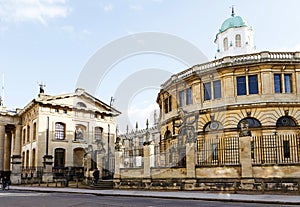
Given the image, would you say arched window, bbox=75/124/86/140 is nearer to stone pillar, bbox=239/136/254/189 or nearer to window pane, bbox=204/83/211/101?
window pane, bbox=204/83/211/101

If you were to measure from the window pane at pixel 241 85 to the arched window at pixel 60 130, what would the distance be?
25.4m

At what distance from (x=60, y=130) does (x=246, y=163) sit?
3256 centimetres

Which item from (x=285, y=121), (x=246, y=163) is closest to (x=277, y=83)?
(x=285, y=121)

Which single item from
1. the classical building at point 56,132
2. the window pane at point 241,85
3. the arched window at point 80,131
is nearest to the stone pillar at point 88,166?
the classical building at point 56,132

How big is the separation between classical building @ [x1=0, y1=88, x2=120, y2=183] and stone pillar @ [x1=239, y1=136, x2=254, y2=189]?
22.4m

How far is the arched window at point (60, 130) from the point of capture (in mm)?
47688

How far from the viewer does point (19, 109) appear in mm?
56469

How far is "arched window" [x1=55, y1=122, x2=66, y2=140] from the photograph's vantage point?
4769cm

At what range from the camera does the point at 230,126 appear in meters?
34.1

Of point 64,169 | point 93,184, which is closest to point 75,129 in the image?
point 64,169

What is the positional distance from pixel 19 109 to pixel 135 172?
36688 mm

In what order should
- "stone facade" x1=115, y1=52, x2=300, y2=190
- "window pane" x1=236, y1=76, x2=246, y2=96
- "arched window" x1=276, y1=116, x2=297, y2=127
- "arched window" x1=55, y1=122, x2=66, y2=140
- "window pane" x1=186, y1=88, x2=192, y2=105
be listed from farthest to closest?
"arched window" x1=55, y1=122, x2=66, y2=140 < "window pane" x1=186, y1=88, x2=192, y2=105 < "window pane" x1=236, y1=76, x2=246, y2=96 < "arched window" x1=276, y1=116, x2=297, y2=127 < "stone facade" x1=115, y1=52, x2=300, y2=190

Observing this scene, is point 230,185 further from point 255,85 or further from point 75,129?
point 75,129

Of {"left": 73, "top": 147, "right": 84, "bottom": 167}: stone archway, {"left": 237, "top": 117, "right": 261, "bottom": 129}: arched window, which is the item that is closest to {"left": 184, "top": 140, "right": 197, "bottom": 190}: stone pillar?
{"left": 237, "top": 117, "right": 261, "bottom": 129}: arched window
